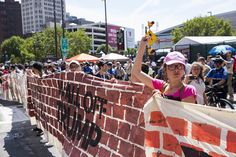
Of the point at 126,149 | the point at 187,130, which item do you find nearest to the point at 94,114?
the point at 126,149

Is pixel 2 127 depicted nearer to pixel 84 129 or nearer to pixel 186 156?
pixel 84 129

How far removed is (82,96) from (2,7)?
557 feet

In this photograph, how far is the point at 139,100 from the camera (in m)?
3.79

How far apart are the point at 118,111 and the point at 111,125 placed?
0.80ft

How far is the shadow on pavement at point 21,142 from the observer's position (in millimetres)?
7102

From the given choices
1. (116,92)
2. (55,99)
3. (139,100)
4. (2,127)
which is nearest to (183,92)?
(139,100)

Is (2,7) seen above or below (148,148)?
above

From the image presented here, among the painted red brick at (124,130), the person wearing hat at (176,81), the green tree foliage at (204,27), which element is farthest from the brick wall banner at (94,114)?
the green tree foliage at (204,27)

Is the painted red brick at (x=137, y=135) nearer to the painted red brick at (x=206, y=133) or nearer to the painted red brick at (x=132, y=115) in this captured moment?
the painted red brick at (x=132, y=115)

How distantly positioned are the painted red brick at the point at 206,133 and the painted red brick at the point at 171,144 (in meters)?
0.25

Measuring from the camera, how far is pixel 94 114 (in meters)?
4.85

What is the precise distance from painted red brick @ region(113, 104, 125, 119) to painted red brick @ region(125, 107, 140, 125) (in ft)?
0.31

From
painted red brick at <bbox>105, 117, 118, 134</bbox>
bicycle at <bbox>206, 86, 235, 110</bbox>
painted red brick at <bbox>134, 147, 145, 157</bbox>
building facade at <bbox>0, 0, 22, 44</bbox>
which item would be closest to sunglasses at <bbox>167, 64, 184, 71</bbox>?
painted red brick at <bbox>134, 147, 145, 157</bbox>

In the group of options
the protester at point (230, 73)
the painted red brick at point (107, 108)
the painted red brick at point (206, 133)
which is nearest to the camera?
the painted red brick at point (206, 133)
